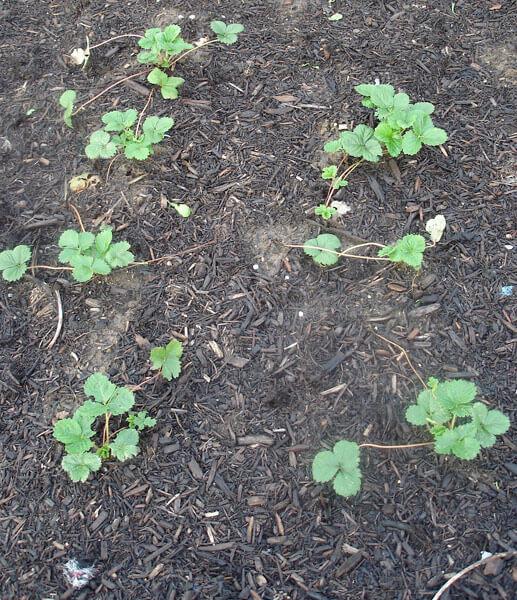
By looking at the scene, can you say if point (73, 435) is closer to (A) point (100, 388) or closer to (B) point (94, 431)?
(B) point (94, 431)

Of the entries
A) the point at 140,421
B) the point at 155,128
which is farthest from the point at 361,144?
the point at 140,421

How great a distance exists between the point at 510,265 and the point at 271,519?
1.47 m

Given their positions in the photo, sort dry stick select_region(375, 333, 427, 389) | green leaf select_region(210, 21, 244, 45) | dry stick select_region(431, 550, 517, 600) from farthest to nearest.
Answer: green leaf select_region(210, 21, 244, 45) < dry stick select_region(375, 333, 427, 389) < dry stick select_region(431, 550, 517, 600)

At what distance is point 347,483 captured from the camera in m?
2.09

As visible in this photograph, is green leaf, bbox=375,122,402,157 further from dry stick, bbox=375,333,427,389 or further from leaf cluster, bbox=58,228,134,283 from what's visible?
leaf cluster, bbox=58,228,134,283

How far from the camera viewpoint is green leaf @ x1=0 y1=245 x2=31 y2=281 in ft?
8.74

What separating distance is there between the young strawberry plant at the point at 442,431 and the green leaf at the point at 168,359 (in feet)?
2.17

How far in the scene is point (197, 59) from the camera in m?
3.37

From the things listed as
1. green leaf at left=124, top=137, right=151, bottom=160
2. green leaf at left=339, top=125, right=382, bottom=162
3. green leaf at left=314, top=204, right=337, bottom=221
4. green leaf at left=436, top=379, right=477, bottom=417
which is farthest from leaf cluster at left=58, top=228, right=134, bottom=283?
green leaf at left=436, top=379, right=477, bottom=417

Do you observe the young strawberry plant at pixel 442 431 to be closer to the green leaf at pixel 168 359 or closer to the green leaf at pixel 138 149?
the green leaf at pixel 168 359

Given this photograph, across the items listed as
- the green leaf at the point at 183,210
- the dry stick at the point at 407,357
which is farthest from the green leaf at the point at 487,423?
the green leaf at the point at 183,210

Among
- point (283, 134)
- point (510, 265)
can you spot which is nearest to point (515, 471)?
point (510, 265)

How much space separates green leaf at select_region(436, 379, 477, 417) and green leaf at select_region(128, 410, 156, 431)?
109 centimetres

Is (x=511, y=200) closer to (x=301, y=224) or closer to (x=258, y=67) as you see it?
(x=301, y=224)
